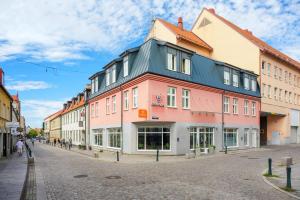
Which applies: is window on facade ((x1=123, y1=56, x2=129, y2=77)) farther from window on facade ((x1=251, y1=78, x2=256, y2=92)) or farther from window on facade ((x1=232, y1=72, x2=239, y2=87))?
window on facade ((x1=251, y1=78, x2=256, y2=92))

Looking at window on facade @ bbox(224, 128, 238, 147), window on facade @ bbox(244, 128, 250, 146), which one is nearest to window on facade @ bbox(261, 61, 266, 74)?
window on facade @ bbox(244, 128, 250, 146)

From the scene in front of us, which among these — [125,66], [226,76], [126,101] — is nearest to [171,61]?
[125,66]

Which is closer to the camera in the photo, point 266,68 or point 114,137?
point 114,137

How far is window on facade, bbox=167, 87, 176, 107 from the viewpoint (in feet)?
89.5

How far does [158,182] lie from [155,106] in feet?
44.1

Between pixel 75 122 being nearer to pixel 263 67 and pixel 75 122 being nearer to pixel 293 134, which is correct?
pixel 263 67

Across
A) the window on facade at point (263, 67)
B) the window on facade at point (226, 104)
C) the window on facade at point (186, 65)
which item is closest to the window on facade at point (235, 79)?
the window on facade at point (226, 104)

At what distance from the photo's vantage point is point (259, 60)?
39.1m

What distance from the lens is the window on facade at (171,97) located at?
27.3m

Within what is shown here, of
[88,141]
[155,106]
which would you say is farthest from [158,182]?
[88,141]

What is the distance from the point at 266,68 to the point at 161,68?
69.6 ft

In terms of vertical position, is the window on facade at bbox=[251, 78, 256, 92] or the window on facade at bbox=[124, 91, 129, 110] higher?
the window on facade at bbox=[251, 78, 256, 92]

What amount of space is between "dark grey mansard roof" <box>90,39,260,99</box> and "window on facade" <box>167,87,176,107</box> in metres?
1.19

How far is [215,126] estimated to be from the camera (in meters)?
32.0
